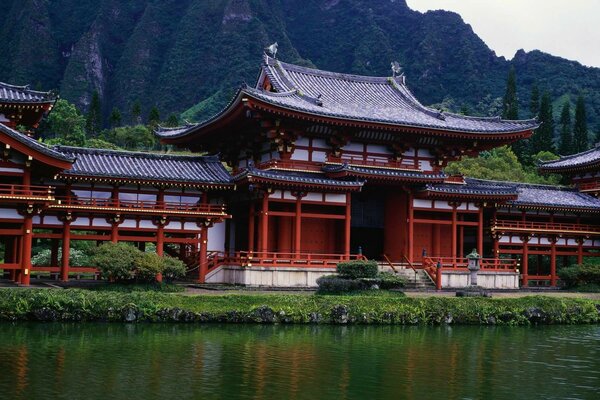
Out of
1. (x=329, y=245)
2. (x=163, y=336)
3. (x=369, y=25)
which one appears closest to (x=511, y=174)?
(x=329, y=245)

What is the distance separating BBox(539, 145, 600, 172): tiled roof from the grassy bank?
20.8 m

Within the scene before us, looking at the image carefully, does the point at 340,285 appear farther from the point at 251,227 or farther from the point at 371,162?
the point at 371,162

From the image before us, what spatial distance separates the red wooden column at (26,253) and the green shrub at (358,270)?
1379 centimetres

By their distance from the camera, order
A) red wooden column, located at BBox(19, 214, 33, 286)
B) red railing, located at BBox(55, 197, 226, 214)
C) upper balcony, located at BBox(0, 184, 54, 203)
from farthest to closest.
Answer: red railing, located at BBox(55, 197, 226, 214), red wooden column, located at BBox(19, 214, 33, 286), upper balcony, located at BBox(0, 184, 54, 203)

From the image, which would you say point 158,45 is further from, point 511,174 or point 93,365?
point 93,365

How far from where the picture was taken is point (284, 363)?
19.9 metres

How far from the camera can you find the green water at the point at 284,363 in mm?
16469

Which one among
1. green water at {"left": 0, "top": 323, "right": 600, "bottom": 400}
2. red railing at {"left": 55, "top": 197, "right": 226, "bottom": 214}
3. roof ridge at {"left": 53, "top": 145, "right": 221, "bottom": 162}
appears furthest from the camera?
roof ridge at {"left": 53, "top": 145, "right": 221, "bottom": 162}

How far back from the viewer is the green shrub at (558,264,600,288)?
44.9 metres

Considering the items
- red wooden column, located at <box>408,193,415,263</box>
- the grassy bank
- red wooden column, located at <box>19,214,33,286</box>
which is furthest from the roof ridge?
the grassy bank

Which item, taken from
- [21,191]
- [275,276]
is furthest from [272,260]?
[21,191]

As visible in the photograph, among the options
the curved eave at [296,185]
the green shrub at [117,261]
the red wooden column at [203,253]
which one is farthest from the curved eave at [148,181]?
the green shrub at [117,261]

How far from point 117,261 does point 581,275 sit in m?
28.1

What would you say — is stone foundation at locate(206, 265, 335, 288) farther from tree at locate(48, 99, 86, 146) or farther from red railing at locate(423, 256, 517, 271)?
tree at locate(48, 99, 86, 146)
